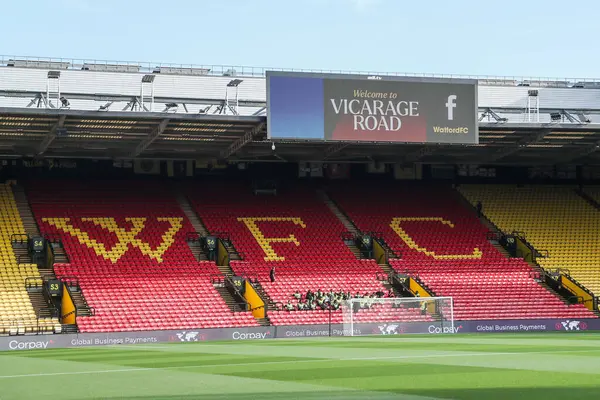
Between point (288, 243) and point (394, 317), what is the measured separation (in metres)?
10.9

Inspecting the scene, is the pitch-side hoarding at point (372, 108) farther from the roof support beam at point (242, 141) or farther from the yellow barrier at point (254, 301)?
the yellow barrier at point (254, 301)

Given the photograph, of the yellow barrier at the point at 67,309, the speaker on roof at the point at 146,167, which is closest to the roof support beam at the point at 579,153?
the speaker on roof at the point at 146,167

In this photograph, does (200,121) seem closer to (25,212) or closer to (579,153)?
(25,212)

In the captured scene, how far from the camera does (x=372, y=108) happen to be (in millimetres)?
41125

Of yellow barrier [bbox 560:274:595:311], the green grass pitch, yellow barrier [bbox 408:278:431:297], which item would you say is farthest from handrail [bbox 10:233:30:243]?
the green grass pitch

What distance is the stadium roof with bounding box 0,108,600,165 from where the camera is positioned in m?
39.7

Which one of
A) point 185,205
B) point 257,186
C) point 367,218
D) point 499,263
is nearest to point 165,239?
point 185,205

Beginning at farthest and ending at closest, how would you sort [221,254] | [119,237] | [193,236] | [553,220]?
[553,220] < [193,236] < [221,254] < [119,237]

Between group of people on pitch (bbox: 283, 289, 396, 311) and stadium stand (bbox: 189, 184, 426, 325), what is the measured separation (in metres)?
0.44

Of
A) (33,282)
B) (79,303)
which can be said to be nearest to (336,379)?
(79,303)

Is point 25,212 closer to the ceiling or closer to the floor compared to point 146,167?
closer to the floor

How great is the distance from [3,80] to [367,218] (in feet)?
65.9

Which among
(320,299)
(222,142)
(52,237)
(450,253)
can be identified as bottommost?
(320,299)

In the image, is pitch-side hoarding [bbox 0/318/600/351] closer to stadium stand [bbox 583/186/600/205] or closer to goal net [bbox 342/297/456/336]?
goal net [bbox 342/297/456/336]
